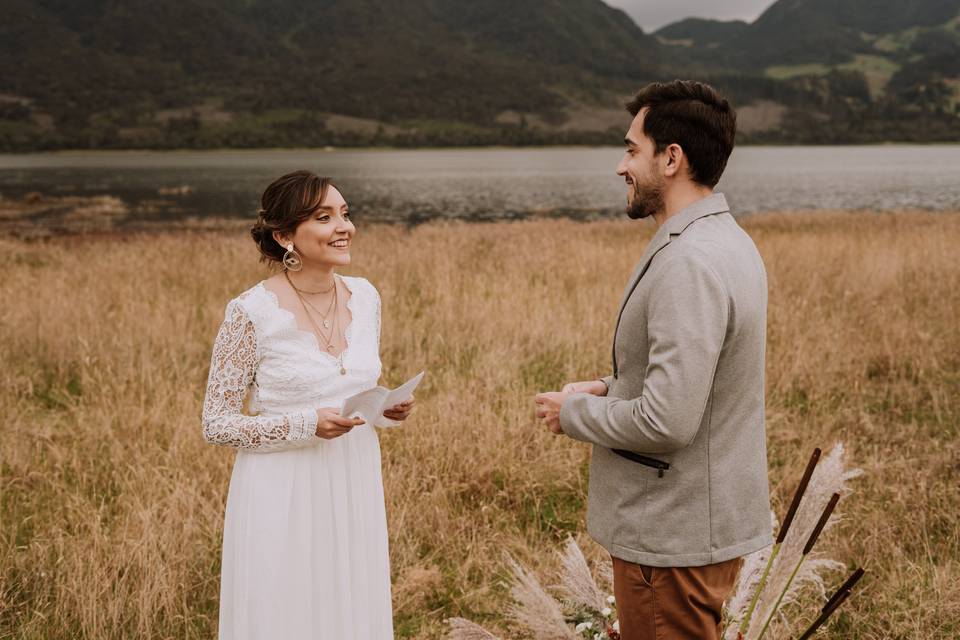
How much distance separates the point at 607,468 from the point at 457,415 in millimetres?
3238

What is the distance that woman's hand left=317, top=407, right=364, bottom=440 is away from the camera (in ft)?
8.12

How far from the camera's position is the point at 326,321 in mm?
2730

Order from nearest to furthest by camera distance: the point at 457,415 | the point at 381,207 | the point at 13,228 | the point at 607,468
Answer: the point at 607,468, the point at 457,415, the point at 13,228, the point at 381,207

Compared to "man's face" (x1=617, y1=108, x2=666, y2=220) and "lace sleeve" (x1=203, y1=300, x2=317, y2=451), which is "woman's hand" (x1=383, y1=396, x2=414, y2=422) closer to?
"lace sleeve" (x1=203, y1=300, x2=317, y2=451)

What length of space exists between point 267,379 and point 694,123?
1.63 metres

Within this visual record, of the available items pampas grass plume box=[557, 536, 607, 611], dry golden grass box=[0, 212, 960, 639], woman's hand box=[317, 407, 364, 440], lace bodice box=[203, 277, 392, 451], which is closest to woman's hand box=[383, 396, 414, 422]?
lace bodice box=[203, 277, 392, 451]

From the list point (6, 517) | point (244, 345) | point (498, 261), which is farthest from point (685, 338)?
point (498, 261)

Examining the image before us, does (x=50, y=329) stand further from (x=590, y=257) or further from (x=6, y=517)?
(x=590, y=257)

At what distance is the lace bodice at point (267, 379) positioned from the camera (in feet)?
8.20

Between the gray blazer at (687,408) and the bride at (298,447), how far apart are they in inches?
35.4

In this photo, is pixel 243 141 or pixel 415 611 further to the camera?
pixel 243 141

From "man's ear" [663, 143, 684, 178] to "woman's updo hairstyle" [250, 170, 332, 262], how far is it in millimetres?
1240

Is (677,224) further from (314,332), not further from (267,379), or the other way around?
(267,379)

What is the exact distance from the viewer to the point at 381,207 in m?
45.3
